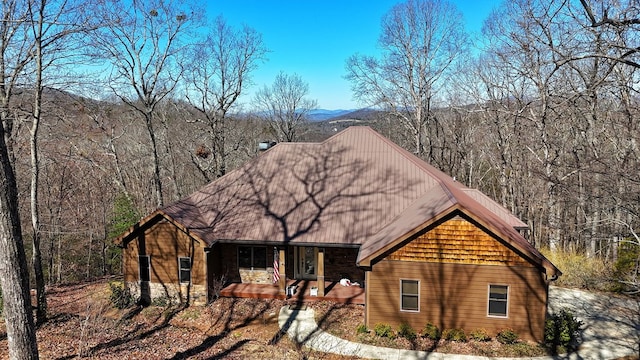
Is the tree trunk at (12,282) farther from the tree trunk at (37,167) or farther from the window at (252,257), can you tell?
the window at (252,257)

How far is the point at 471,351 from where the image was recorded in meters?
12.0

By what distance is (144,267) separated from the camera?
1588 cm

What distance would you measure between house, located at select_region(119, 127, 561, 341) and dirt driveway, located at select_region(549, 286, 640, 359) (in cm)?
187

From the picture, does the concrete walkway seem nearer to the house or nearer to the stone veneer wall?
the house

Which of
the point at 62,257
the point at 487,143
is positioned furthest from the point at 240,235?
the point at 487,143

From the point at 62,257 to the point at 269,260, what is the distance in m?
17.9

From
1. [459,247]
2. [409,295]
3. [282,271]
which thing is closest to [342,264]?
[282,271]

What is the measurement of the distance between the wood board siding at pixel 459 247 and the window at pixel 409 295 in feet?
2.91

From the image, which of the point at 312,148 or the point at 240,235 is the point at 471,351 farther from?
the point at 312,148

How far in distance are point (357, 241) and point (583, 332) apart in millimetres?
8301

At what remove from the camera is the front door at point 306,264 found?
17.4 meters

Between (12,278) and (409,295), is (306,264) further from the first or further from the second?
(12,278)

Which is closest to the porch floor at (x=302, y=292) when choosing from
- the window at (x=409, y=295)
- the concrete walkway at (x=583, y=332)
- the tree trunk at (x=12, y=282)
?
the concrete walkway at (x=583, y=332)

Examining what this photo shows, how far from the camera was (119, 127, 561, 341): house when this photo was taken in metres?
12.6
